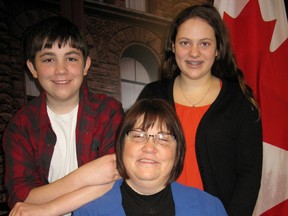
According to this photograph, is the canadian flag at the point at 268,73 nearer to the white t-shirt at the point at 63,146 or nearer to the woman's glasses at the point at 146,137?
the woman's glasses at the point at 146,137

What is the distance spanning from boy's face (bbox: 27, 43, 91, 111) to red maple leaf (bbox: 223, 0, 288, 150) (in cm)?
142

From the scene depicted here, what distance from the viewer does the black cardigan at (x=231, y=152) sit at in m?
1.55

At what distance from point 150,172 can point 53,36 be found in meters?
0.80

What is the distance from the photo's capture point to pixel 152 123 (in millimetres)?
1291

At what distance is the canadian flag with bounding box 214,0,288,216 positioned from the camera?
2.34 m

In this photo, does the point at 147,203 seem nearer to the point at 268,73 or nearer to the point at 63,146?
the point at 63,146

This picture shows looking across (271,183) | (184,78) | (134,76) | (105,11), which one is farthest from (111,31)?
(271,183)

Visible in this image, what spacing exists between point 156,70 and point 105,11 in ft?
1.87

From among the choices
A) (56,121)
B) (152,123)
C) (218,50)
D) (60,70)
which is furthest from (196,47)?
(56,121)

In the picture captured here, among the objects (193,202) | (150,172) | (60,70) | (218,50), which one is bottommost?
(193,202)

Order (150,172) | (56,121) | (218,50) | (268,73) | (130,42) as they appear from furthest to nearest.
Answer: (268,73)
(130,42)
(218,50)
(56,121)
(150,172)

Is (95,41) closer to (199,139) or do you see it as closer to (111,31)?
(111,31)

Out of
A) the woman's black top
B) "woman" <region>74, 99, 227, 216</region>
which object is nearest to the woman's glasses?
"woman" <region>74, 99, 227, 216</region>

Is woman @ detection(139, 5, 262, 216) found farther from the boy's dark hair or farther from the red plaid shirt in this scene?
the boy's dark hair
